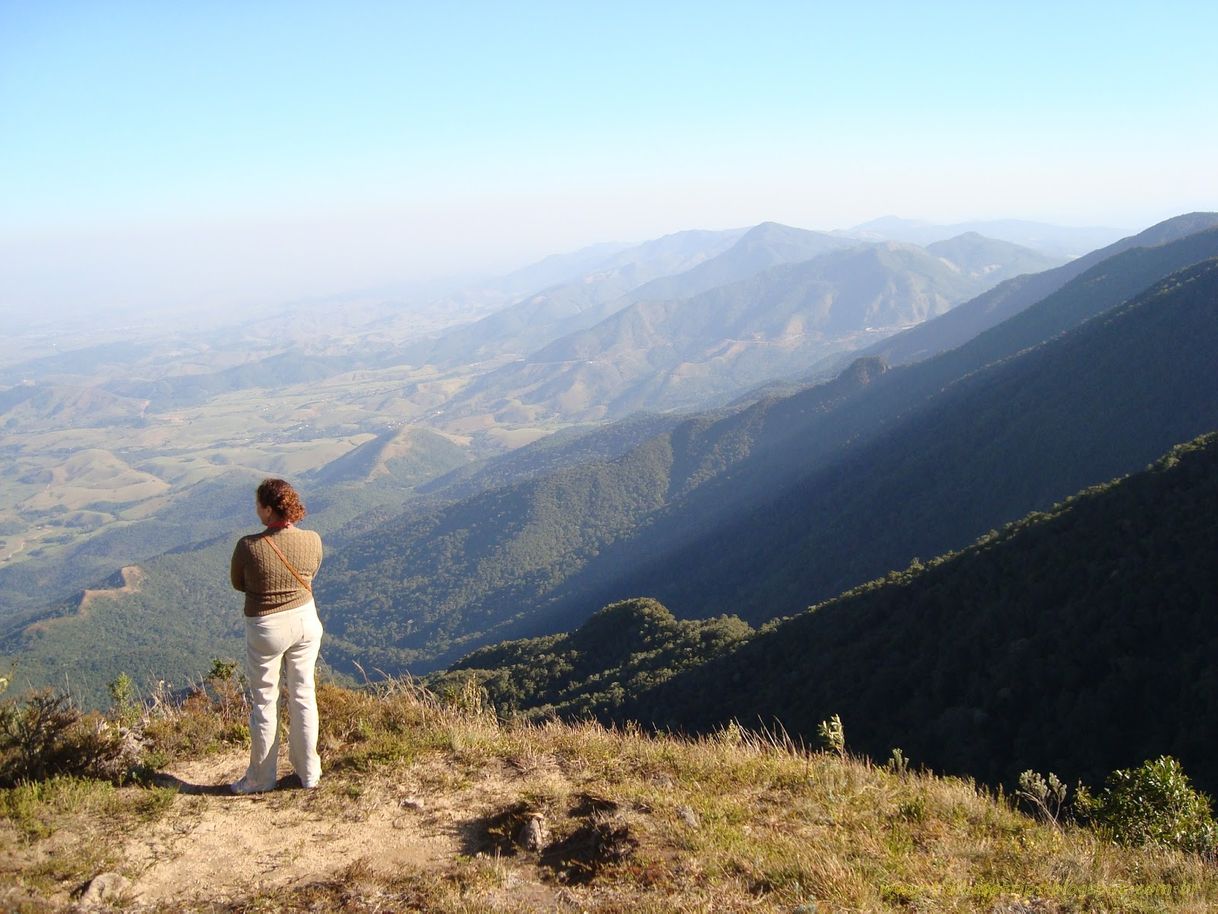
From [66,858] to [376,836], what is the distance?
2.07 meters

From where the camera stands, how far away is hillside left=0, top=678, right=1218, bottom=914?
4766 mm

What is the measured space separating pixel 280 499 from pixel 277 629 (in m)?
1.07

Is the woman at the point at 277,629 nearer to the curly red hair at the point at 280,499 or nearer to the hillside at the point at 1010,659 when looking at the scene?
the curly red hair at the point at 280,499

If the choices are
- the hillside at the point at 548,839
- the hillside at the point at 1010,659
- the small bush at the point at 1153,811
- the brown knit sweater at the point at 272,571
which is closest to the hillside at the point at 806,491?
the hillside at the point at 1010,659

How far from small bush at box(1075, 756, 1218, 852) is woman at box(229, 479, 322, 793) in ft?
22.1

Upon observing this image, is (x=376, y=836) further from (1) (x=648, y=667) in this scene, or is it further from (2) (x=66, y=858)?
(1) (x=648, y=667)

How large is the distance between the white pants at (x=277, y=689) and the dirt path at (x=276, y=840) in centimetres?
25

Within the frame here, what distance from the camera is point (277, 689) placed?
19.8 ft

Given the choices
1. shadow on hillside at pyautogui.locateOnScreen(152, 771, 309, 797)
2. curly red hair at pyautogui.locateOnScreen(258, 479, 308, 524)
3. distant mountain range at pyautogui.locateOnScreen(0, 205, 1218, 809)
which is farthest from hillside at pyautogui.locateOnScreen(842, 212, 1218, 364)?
shadow on hillside at pyautogui.locateOnScreen(152, 771, 309, 797)

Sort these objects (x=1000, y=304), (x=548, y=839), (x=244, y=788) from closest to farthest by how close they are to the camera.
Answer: (x=548, y=839), (x=244, y=788), (x=1000, y=304)

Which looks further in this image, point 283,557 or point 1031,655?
point 1031,655

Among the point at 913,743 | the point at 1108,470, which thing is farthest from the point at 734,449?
the point at 913,743

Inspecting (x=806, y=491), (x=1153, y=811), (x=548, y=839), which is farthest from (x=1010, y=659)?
(x=806, y=491)

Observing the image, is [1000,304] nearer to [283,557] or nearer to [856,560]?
[856,560]
